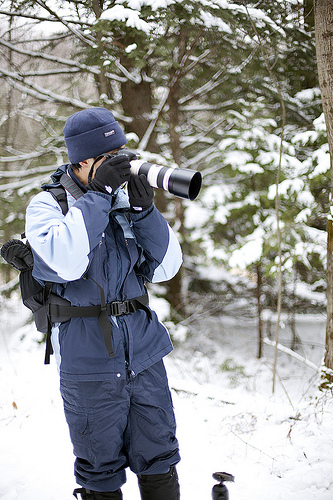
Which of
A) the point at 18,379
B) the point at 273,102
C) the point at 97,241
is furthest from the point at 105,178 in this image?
the point at 273,102

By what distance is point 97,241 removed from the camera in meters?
1.65

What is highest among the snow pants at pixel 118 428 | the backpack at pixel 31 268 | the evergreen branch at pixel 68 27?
the evergreen branch at pixel 68 27

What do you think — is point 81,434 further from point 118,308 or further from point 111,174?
point 111,174

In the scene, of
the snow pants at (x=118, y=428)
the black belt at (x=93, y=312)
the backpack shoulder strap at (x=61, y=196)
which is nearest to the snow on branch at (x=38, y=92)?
the backpack shoulder strap at (x=61, y=196)

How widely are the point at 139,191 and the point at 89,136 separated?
0.37m

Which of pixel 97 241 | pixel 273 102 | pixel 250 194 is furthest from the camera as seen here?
pixel 273 102

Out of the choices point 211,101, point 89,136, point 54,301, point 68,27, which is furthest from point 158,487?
point 211,101

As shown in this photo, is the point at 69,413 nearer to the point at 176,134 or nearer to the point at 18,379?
the point at 18,379

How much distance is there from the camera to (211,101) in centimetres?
757

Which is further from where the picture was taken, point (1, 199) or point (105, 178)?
point (1, 199)

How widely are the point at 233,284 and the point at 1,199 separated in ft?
16.9

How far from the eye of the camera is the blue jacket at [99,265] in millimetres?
1596

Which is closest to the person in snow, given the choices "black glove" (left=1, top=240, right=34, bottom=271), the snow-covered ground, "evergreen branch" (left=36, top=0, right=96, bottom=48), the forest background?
"black glove" (left=1, top=240, right=34, bottom=271)

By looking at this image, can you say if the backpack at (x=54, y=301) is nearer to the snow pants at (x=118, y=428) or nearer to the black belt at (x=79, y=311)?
the black belt at (x=79, y=311)
